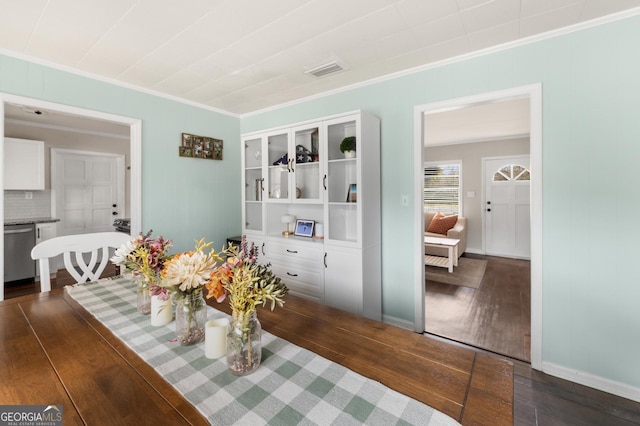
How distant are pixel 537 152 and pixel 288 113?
251 centimetres

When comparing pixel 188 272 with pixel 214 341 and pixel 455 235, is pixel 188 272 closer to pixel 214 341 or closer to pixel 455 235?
pixel 214 341

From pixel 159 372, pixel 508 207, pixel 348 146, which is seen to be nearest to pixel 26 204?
pixel 348 146

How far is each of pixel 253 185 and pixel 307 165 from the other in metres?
0.84

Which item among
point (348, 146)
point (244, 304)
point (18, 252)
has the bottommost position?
point (18, 252)

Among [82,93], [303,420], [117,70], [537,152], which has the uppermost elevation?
[117,70]

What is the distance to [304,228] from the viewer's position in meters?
3.18

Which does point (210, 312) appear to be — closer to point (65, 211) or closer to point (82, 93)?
point (82, 93)

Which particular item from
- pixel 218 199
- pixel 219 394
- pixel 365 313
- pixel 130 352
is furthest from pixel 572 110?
pixel 218 199

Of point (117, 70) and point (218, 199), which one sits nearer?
point (117, 70)

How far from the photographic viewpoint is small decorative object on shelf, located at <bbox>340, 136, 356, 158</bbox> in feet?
8.38

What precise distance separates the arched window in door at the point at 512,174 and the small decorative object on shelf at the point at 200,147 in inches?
212

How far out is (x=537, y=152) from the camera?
2084 millimetres

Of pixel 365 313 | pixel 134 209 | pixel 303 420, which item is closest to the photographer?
pixel 303 420

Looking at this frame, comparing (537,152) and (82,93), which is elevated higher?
(82,93)
